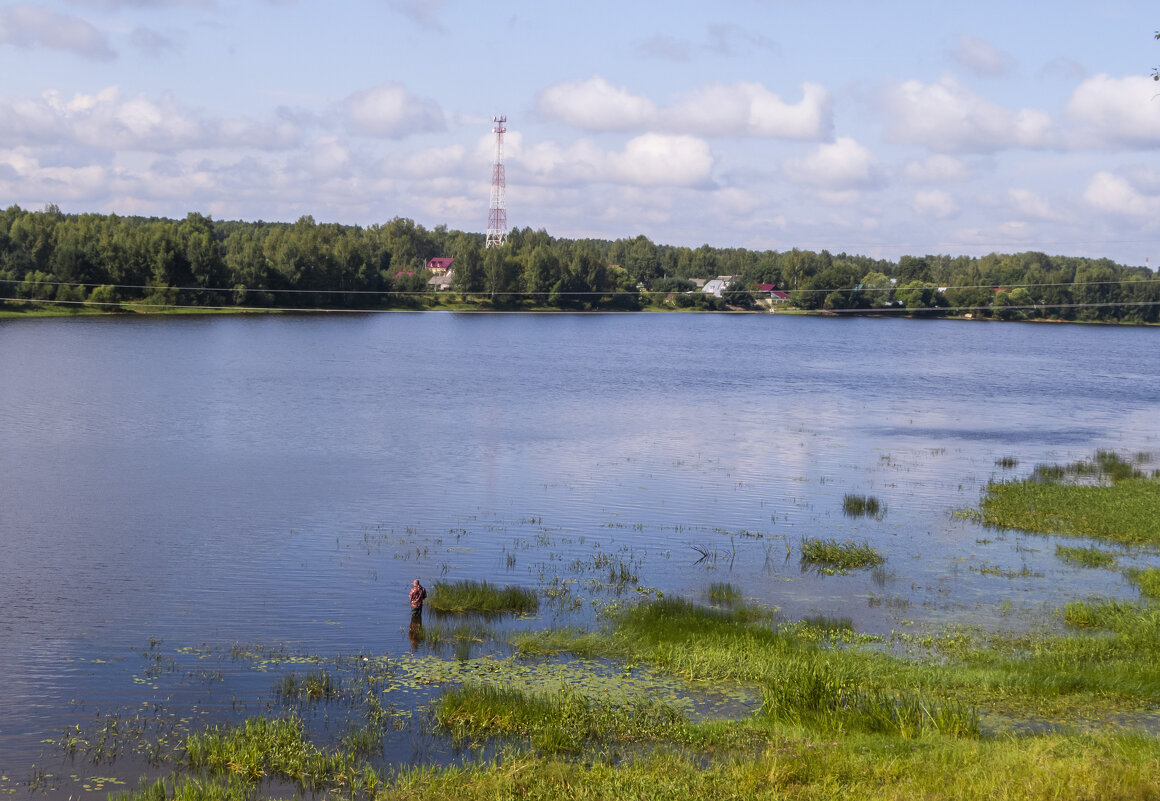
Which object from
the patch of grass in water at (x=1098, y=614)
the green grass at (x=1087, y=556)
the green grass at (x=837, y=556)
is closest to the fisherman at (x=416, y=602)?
the green grass at (x=837, y=556)

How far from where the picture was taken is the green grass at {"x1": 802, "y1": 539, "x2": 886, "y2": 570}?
26.9 metres

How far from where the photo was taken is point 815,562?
2712 centimetres

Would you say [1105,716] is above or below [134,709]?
above

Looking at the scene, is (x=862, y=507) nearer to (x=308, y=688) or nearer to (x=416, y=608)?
(x=416, y=608)

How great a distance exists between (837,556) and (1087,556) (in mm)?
6599

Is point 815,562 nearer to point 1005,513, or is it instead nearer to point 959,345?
point 1005,513

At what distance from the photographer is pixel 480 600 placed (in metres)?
22.7

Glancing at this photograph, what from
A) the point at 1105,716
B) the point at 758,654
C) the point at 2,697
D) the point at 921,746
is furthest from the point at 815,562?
the point at 2,697

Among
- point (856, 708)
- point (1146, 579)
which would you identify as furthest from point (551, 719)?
point (1146, 579)

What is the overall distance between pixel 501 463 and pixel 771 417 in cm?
2257

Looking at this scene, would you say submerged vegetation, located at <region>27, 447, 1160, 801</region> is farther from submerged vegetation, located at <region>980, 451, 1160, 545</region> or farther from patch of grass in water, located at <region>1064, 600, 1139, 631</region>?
submerged vegetation, located at <region>980, 451, 1160, 545</region>

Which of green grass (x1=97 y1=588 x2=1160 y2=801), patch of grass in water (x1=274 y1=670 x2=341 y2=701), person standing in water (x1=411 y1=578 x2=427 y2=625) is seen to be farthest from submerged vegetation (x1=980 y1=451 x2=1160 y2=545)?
patch of grass in water (x1=274 y1=670 x2=341 y2=701)

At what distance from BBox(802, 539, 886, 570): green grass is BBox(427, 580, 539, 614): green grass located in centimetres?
814

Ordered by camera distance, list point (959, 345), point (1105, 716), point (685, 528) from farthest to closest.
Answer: point (959, 345) → point (685, 528) → point (1105, 716)
